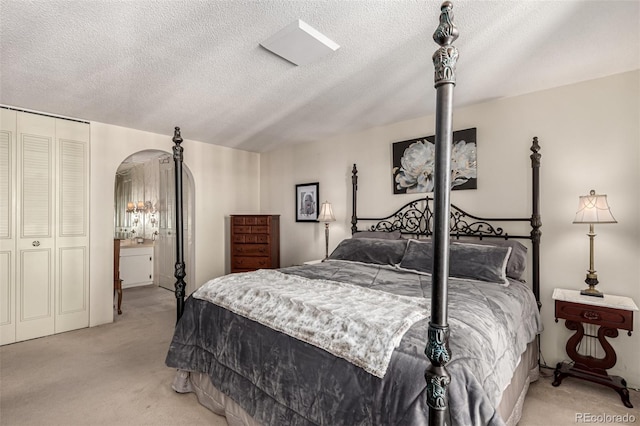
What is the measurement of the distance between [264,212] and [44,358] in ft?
11.2

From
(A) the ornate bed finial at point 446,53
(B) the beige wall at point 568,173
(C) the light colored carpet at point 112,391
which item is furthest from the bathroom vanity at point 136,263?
(A) the ornate bed finial at point 446,53

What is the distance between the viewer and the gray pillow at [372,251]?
3.26m

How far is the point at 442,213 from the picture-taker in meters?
1.11

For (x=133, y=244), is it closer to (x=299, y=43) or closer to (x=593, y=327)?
(x=299, y=43)

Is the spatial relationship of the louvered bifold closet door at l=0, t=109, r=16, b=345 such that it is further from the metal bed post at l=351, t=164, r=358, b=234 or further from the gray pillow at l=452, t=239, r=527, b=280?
the gray pillow at l=452, t=239, r=527, b=280

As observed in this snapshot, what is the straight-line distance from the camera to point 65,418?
2105 millimetres

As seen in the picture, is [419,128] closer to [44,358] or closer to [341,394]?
[341,394]

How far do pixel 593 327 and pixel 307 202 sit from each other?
3.50 m

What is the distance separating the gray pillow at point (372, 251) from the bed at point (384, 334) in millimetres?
98

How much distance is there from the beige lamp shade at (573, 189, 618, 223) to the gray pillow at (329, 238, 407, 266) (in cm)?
144

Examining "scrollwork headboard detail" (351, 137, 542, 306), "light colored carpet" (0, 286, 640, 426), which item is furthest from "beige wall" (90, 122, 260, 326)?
"scrollwork headboard detail" (351, 137, 542, 306)

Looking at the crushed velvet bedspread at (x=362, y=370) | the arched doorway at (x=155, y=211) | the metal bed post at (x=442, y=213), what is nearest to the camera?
the metal bed post at (x=442, y=213)

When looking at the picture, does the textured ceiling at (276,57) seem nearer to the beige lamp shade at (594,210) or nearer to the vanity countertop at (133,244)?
the beige lamp shade at (594,210)

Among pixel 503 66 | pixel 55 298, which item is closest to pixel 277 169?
pixel 55 298
